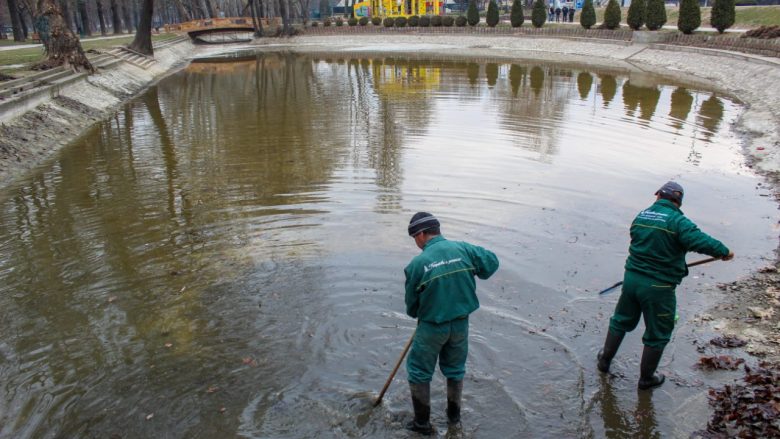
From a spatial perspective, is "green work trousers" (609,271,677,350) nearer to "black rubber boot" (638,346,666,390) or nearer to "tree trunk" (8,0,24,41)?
"black rubber boot" (638,346,666,390)

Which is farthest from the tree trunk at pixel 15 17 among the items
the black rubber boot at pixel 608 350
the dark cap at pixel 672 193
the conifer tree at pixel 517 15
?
the dark cap at pixel 672 193

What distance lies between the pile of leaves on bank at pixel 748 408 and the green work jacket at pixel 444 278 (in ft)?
7.60

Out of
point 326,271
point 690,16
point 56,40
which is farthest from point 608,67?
A: point 326,271

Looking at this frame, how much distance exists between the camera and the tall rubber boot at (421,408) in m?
5.06

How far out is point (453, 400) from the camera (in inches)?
207

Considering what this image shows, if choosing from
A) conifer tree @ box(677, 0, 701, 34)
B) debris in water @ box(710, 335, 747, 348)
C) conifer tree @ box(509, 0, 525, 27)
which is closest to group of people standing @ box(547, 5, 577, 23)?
conifer tree @ box(509, 0, 525, 27)

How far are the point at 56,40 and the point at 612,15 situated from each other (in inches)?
1392

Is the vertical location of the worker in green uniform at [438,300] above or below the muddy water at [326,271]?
above

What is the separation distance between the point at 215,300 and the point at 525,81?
2561cm

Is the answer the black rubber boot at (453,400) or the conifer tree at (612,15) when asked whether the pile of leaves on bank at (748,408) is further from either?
the conifer tree at (612,15)

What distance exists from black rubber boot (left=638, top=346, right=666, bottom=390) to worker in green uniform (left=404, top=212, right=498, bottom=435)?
6.03ft

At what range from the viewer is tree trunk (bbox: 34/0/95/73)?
24578 mm

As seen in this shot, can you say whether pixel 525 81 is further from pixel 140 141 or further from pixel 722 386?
pixel 722 386

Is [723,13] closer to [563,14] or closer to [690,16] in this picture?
[690,16]
